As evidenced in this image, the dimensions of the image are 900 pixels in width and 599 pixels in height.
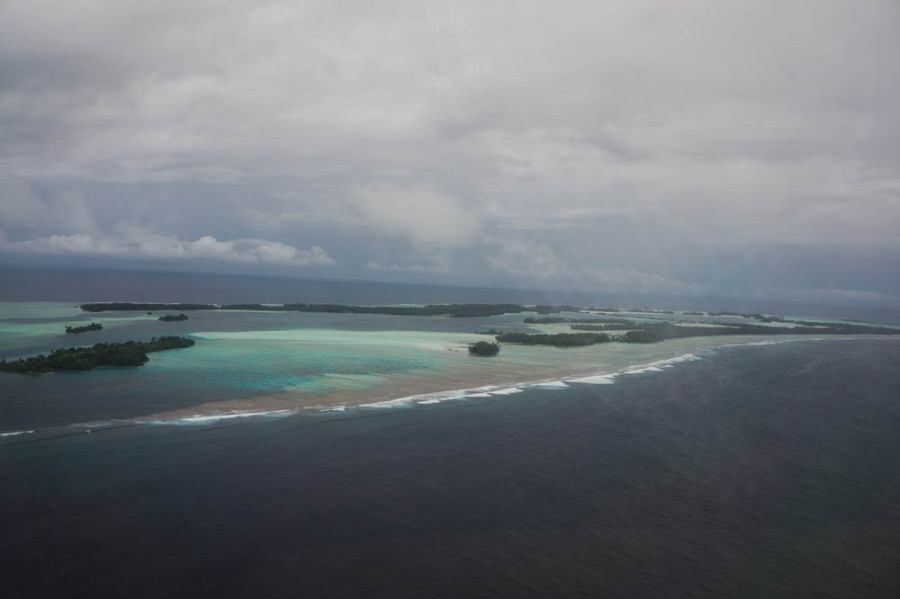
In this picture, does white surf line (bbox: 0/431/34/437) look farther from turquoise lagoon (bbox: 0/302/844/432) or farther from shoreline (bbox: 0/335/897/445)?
turquoise lagoon (bbox: 0/302/844/432)

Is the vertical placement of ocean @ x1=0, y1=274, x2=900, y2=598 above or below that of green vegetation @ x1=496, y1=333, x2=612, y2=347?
below

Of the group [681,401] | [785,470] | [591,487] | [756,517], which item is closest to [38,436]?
[591,487]

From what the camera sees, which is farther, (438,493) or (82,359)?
(82,359)

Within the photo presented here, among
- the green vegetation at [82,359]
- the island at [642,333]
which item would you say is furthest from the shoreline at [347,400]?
the island at [642,333]

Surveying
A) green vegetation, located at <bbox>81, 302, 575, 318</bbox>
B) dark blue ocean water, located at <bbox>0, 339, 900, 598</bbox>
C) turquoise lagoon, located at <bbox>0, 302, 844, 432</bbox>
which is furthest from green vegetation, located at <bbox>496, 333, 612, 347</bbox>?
green vegetation, located at <bbox>81, 302, 575, 318</bbox>

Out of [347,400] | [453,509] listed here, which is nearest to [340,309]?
[347,400]

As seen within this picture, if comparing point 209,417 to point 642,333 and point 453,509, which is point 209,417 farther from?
point 642,333
